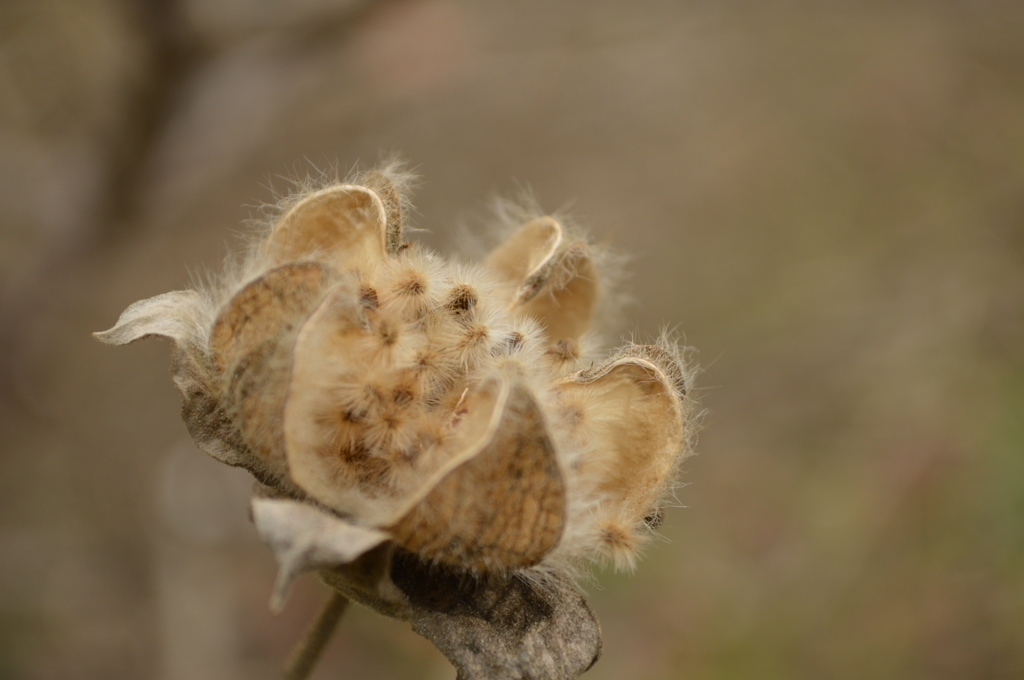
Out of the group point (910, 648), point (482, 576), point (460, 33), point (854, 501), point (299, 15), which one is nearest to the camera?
point (482, 576)

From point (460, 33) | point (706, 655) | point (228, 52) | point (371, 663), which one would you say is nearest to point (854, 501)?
point (706, 655)

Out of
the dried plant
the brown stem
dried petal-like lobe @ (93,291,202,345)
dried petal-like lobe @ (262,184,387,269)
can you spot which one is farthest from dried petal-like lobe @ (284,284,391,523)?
the brown stem

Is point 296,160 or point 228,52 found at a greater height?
point 296,160

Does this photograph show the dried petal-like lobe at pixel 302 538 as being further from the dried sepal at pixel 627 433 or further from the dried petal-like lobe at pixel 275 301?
the dried sepal at pixel 627 433

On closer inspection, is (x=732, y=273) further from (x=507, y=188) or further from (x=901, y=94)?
(x=901, y=94)

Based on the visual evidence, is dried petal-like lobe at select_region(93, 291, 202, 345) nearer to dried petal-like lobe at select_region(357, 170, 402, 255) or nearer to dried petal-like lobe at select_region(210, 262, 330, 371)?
dried petal-like lobe at select_region(210, 262, 330, 371)

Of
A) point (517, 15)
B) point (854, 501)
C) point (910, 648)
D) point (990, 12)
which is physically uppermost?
point (990, 12)

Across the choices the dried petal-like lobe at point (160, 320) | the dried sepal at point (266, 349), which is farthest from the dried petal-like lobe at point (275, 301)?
the dried petal-like lobe at point (160, 320)
